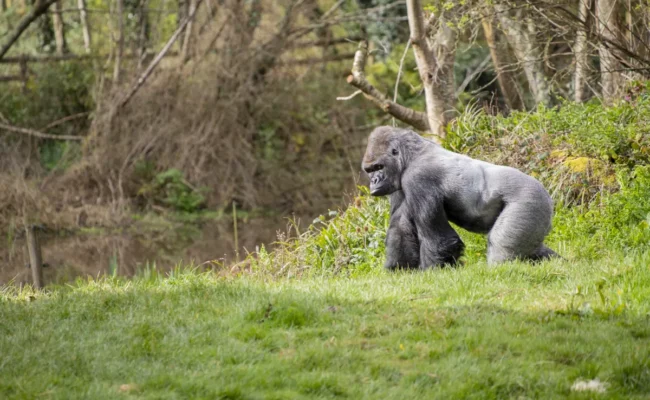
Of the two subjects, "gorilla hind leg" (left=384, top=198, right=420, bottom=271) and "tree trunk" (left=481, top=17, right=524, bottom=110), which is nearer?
"gorilla hind leg" (left=384, top=198, right=420, bottom=271)

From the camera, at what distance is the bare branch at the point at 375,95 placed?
11719mm

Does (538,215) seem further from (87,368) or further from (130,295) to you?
(87,368)

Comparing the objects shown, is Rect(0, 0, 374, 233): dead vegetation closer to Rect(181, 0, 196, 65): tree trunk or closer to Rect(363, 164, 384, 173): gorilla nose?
Rect(181, 0, 196, 65): tree trunk

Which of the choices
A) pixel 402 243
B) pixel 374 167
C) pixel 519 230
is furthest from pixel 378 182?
pixel 519 230

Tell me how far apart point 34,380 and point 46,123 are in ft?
62.4

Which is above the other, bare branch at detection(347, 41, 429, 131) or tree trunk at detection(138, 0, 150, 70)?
tree trunk at detection(138, 0, 150, 70)

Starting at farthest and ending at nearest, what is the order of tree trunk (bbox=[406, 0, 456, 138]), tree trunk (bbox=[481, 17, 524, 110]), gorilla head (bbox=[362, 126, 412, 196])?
tree trunk (bbox=[481, 17, 524, 110]) → tree trunk (bbox=[406, 0, 456, 138]) → gorilla head (bbox=[362, 126, 412, 196])

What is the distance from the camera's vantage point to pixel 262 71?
21750 millimetres

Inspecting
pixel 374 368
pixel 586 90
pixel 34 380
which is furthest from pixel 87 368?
pixel 586 90

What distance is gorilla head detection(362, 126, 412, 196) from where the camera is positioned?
7.27 meters

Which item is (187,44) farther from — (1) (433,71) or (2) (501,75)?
(1) (433,71)

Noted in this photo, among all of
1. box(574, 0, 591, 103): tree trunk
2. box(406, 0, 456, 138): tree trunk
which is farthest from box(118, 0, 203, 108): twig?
box(574, 0, 591, 103): tree trunk

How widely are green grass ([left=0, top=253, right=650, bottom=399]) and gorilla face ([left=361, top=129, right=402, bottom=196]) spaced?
47.1 inches

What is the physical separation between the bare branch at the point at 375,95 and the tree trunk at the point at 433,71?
0.60 feet
